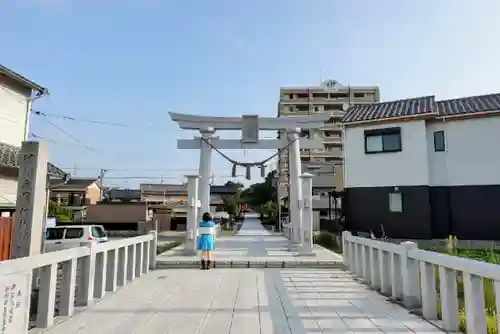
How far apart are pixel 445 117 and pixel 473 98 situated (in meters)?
2.50

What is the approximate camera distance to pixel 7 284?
3264 millimetres

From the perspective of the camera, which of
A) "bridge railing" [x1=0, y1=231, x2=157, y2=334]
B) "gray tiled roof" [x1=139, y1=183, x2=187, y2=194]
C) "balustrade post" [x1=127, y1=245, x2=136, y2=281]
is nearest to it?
"bridge railing" [x1=0, y1=231, x2=157, y2=334]

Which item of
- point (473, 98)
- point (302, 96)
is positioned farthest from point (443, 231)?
point (302, 96)

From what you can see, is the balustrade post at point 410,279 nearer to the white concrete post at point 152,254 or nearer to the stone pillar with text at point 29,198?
the stone pillar with text at point 29,198

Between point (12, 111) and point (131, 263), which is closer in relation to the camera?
point (131, 263)

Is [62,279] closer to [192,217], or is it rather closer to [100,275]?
[100,275]

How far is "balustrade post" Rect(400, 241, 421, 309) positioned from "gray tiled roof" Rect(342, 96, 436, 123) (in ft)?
Answer: 38.2

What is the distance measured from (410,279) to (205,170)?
27.9 feet

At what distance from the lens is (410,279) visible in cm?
514

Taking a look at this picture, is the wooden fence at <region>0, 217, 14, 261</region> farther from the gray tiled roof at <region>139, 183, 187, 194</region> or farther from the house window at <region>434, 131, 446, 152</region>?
the gray tiled roof at <region>139, 183, 187, 194</region>

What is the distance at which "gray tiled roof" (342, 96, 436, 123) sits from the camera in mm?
15950

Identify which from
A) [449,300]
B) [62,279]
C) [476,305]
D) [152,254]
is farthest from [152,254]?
[476,305]

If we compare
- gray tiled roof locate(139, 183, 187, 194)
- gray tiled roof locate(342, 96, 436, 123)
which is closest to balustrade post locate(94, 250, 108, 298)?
gray tiled roof locate(342, 96, 436, 123)

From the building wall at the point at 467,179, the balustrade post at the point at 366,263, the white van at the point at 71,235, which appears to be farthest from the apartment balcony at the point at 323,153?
the balustrade post at the point at 366,263
